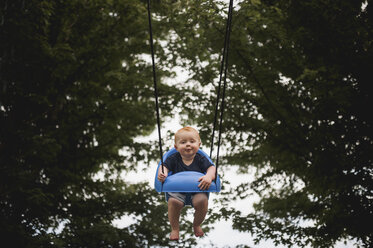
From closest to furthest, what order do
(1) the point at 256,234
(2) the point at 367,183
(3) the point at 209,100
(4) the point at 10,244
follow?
(4) the point at 10,244 < (2) the point at 367,183 < (1) the point at 256,234 < (3) the point at 209,100

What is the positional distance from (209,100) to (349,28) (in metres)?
2.88

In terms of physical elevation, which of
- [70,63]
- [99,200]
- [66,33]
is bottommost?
[99,200]

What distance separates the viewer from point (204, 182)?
122 inches

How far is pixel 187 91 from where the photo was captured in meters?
7.87

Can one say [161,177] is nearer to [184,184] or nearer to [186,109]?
[184,184]

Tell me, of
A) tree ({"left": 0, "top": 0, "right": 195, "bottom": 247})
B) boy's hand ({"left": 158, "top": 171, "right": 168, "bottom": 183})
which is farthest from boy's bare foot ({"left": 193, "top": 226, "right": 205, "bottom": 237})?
tree ({"left": 0, "top": 0, "right": 195, "bottom": 247})

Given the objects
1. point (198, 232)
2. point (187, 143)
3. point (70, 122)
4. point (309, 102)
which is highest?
point (70, 122)

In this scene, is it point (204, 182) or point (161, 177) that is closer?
point (204, 182)

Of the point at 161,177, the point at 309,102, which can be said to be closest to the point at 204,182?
the point at 161,177

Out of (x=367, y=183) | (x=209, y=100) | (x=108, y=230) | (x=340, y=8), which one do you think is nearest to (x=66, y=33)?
(x=209, y=100)

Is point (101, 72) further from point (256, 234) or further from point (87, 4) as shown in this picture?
point (256, 234)

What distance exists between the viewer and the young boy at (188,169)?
3297 mm

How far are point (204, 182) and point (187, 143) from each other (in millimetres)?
527

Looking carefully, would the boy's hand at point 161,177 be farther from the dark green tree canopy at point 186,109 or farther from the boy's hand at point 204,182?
the dark green tree canopy at point 186,109
